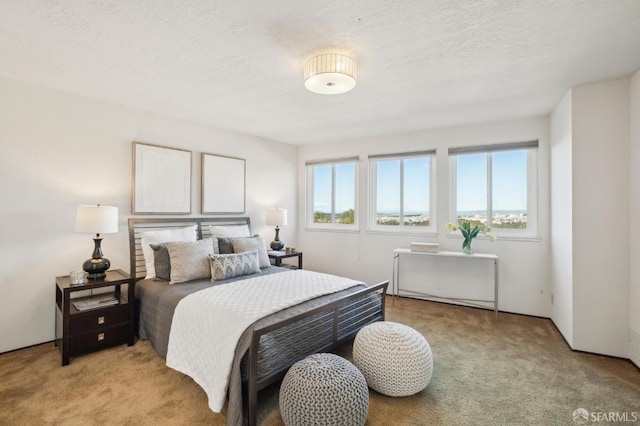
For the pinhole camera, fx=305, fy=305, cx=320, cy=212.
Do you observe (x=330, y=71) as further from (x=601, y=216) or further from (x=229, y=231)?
A: (x=601, y=216)

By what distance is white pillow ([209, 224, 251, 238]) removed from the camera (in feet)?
12.9

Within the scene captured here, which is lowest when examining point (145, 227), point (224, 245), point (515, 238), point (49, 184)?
point (224, 245)

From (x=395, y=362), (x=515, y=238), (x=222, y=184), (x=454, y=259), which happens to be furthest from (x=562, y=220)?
(x=222, y=184)

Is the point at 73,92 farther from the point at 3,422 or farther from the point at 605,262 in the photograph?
the point at 605,262

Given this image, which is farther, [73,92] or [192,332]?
[73,92]

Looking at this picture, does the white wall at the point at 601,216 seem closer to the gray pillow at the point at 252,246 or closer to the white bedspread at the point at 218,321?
the white bedspread at the point at 218,321

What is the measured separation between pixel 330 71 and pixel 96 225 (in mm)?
2464

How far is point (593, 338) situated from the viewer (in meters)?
2.75

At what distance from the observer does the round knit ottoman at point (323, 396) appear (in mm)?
1647

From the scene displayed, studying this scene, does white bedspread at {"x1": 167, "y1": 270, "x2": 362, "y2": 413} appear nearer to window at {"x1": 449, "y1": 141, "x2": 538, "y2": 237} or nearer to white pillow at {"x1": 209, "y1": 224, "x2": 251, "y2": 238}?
white pillow at {"x1": 209, "y1": 224, "x2": 251, "y2": 238}

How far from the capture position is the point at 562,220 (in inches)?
124

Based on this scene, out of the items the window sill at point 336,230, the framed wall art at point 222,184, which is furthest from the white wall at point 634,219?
the framed wall art at point 222,184

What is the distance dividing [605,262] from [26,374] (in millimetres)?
4942

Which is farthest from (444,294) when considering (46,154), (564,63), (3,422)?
(46,154)
